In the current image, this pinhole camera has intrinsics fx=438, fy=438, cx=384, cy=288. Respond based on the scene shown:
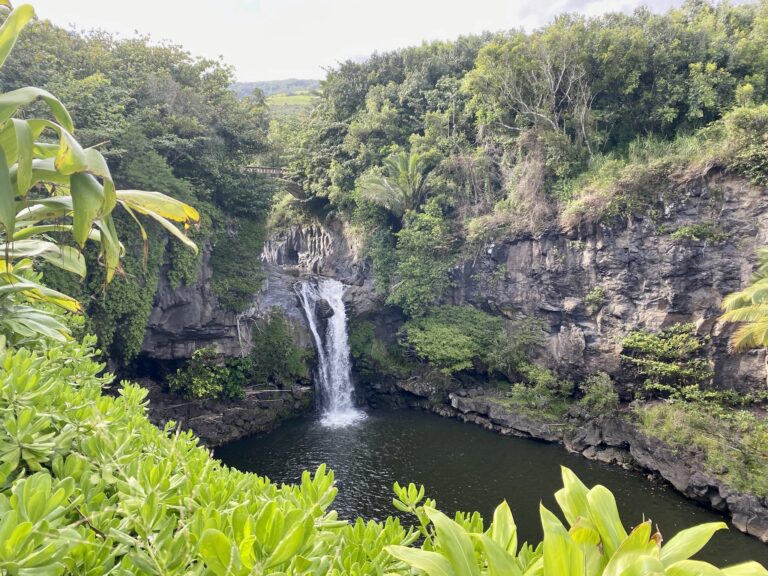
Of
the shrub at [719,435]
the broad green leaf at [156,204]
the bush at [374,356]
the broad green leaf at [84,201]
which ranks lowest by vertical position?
the shrub at [719,435]

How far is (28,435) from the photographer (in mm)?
1650

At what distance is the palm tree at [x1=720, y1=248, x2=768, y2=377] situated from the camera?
9.21 metres

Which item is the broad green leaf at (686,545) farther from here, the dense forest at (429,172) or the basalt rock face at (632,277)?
the basalt rock face at (632,277)

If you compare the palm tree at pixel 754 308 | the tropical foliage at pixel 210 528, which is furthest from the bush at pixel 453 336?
the tropical foliage at pixel 210 528

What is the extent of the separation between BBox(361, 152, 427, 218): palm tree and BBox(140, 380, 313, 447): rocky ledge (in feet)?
28.1

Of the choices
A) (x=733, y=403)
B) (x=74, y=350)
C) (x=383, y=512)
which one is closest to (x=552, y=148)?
(x=733, y=403)

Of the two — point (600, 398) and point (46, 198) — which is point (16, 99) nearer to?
point (46, 198)

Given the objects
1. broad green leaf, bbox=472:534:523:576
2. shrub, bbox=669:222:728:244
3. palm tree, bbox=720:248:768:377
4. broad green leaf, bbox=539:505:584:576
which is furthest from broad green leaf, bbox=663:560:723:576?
shrub, bbox=669:222:728:244

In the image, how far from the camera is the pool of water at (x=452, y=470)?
9.39 m

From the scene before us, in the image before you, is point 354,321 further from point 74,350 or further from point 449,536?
point 449,536

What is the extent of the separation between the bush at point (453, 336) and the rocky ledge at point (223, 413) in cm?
524

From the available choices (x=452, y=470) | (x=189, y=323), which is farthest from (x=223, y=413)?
(x=452, y=470)

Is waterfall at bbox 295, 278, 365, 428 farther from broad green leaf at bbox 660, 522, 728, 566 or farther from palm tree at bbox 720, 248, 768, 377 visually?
broad green leaf at bbox 660, 522, 728, 566

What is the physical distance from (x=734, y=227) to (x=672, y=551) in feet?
47.2
